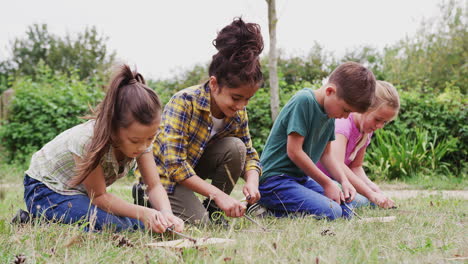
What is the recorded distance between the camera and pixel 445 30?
16250 mm

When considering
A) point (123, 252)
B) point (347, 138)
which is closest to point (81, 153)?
point (123, 252)

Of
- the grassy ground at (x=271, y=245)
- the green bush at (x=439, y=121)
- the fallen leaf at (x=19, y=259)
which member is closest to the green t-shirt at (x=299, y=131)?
the grassy ground at (x=271, y=245)

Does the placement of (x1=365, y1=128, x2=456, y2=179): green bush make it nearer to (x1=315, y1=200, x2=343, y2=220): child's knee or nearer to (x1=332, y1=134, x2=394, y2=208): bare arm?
(x1=332, y1=134, x2=394, y2=208): bare arm

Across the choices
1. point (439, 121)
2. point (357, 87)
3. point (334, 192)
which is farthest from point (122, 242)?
point (439, 121)

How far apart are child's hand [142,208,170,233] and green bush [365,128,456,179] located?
5.40m

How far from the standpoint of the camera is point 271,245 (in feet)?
6.35

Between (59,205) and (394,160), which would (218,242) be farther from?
(394,160)

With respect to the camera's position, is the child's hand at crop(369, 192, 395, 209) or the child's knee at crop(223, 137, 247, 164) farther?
the child's hand at crop(369, 192, 395, 209)

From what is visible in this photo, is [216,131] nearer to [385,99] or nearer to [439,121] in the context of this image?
[385,99]

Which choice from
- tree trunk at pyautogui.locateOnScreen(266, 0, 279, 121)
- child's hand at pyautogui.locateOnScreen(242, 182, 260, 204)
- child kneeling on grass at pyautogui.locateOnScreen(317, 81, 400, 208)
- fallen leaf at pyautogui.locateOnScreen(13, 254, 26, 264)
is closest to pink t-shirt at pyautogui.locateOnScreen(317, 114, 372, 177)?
child kneeling on grass at pyautogui.locateOnScreen(317, 81, 400, 208)

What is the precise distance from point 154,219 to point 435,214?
2.15 metres

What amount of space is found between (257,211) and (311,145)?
69 centimetres

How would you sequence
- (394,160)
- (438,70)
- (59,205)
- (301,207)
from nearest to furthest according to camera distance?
(59,205) → (301,207) → (394,160) → (438,70)

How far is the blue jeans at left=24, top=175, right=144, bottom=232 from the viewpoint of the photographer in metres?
2.69
